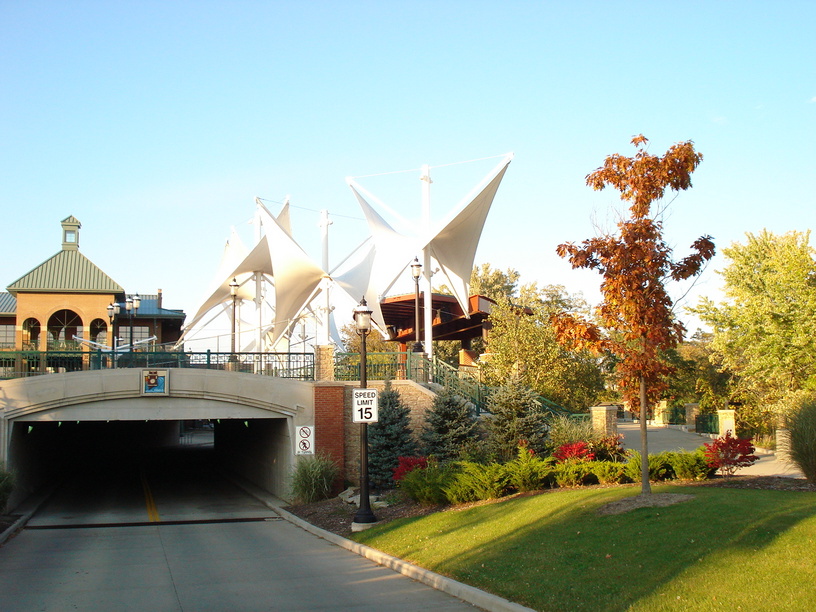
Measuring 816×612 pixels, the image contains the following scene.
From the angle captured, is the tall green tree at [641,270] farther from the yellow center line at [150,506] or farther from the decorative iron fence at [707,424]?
the decorative iron fence at [707,424]

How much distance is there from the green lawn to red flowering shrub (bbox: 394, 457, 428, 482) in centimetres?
480

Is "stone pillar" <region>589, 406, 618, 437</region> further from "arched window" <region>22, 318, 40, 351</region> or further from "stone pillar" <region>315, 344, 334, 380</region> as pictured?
"arched window" <region>22, 318, 40, 351</region>

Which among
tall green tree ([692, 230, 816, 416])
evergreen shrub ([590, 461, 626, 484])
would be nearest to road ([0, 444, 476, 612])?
evergreen shrub ([590, 461, 626, 484])

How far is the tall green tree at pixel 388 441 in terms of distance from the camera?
21734 millimetres

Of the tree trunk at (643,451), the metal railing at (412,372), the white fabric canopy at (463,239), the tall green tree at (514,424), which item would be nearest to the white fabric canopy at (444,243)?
the white fabric canopy at (463,239)

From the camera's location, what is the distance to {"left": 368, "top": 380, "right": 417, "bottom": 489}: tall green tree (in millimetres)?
21734

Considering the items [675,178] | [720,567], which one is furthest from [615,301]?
[720,567]

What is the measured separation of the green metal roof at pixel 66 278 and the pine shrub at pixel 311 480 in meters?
31.7

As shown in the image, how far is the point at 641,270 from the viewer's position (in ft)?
44.4

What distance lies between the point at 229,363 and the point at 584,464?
42.3 feet

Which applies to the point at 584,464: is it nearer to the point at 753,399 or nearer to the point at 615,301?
the point at 615,301

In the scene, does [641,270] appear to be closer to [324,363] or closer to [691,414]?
[324,363]

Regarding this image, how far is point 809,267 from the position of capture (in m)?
29.3

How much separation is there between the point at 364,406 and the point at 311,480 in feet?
19.3
